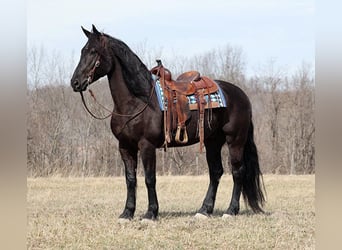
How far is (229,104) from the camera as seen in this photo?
5613 mm

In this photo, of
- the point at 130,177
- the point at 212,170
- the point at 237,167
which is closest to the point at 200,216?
the point at 212,170

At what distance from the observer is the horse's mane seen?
4.93 meters

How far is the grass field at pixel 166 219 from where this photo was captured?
4223mm

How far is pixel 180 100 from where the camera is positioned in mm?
5160

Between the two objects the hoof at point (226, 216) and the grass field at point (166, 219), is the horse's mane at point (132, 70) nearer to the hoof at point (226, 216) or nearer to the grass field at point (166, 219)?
the grass field at point (166, 219)

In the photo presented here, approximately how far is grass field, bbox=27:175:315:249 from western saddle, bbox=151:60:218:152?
3.03 ft

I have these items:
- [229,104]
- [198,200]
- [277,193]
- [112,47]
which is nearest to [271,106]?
[277,193]

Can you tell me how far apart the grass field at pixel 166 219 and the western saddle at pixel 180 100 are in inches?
36.4

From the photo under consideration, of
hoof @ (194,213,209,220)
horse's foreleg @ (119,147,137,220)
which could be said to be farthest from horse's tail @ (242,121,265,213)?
horse's foreleg @ (119,147,137,220)

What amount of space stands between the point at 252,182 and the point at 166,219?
3.78 ft

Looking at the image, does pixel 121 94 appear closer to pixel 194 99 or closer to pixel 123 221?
pixel 194 99

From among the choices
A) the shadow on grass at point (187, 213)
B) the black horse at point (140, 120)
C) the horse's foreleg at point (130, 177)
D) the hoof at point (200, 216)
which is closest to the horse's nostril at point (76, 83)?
the black horse at point (140, 120)

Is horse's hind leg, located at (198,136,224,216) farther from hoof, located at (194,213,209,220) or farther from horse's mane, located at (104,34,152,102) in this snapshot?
horse's mane, located at (104,34,152,102)
